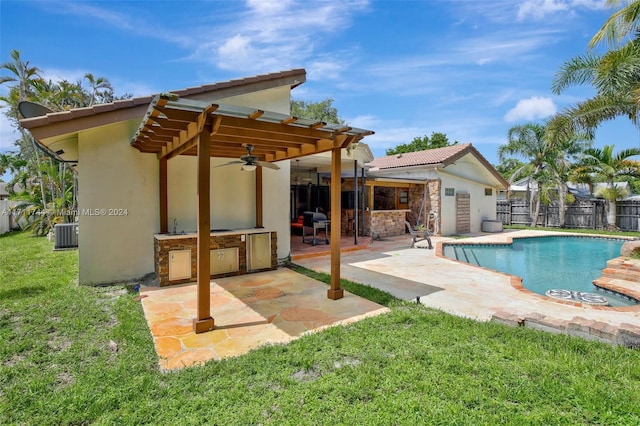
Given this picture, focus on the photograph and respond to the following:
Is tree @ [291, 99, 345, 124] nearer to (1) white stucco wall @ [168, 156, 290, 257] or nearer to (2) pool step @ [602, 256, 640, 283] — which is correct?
(1) white stucco wall @ [168, 156, 290, 257]

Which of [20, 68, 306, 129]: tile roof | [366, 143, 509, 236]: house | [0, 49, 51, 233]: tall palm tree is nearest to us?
[20, 68, 306, 129]: tile roof

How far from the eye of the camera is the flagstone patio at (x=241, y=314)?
177 inches

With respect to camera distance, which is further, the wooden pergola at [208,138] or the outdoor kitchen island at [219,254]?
the outdoor kitchen island at [219,254]

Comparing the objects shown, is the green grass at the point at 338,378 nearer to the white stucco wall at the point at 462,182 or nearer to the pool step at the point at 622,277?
the pool step at the point at 622,277

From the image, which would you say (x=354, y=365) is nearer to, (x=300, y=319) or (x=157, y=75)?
(x=300, y=319)

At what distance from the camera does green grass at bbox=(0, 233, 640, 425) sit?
2.96m

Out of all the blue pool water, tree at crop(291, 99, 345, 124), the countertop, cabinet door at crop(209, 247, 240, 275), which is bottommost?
the blue pool water

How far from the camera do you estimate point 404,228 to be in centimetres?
1819

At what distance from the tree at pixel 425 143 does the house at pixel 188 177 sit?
37.6 meters

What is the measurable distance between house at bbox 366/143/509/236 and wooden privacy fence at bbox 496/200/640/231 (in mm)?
6398

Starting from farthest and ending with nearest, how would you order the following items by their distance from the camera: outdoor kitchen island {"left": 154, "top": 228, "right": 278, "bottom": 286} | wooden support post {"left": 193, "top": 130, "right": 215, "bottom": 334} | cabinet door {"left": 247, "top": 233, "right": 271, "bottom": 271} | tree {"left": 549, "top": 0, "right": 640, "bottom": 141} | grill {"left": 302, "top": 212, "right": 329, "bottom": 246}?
1. grill {"left": 302, "top": 212, "right": 329, "bottom": 246}
2. tree {"left": 549, "top": 0, "right": 640, "bottom": 141}
3. cabinet door {"left": 247, "top": 233, "right": 271, "bottom": 271}
4. outdoor kitchen island {"left": 154, "top": 228, "right": 278, "bottom": 286}
5. wooden support post {"left": 193, "top": 130, "right": 215, "bottom": 334}

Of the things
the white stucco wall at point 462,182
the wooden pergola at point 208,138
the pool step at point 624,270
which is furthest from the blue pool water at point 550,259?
the wooden pergola at point 208,138

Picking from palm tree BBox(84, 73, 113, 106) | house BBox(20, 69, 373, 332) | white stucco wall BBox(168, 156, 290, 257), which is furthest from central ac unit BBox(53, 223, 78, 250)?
palm tree BBox(84, 73, 113, 106)

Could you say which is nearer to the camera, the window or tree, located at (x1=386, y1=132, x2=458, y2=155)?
the window
